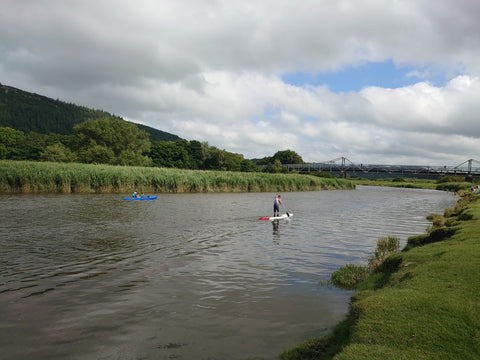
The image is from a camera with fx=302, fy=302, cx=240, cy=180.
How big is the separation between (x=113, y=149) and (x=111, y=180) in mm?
44848

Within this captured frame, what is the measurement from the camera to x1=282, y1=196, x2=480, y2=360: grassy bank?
13.3ft

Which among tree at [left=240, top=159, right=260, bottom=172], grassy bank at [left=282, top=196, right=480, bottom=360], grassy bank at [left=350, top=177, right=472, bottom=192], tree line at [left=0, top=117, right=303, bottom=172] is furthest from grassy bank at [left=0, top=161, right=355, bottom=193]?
tree at [left=240, top=159, right=260, bottom=172]

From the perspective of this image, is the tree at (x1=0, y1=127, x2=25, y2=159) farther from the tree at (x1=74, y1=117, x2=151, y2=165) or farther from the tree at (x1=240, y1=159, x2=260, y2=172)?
the tree at (x1=240, y1=159, x2=260, y2=172)

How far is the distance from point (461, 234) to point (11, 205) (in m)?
27.6

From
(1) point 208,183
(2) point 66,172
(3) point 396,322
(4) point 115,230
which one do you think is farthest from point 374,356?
(1) point 208,183

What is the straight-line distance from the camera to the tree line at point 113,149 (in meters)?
69.7

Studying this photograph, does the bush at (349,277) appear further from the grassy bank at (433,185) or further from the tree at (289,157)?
the tree at (289,157)

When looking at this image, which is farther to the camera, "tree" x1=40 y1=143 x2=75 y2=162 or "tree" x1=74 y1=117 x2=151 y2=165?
"tree" x1=40 y1=143 x2=75 y2=162

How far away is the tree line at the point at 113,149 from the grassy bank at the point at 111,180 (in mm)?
18709

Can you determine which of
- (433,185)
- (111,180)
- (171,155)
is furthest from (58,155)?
(433,185)

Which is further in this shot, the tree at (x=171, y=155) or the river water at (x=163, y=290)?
the tree at (x=171, y=155)

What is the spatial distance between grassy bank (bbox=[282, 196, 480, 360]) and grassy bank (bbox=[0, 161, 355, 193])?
34.2 m

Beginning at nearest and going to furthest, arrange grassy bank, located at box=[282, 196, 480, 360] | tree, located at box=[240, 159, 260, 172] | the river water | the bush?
grassy bank, located at box=[282, 196, 480, 360] < the river water < the bush < tree, located at box=[240, 159, 260, 172]

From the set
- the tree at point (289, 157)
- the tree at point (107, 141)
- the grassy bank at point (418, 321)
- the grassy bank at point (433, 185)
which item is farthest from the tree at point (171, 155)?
the grassy bank at point (418, 321)
